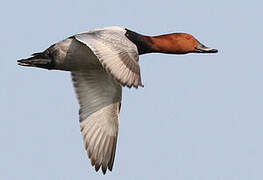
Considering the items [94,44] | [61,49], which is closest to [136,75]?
[94,44]

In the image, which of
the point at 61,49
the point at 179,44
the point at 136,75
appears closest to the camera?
the point at 136,75

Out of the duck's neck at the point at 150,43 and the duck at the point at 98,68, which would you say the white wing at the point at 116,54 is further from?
the duck's neck at the point at 150,43

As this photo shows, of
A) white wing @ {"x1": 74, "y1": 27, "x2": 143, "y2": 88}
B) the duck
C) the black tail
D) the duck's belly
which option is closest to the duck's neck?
the duck

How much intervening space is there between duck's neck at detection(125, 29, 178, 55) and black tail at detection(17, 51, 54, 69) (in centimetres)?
113

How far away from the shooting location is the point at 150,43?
10945 mm

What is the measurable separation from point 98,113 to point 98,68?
2.28 ft

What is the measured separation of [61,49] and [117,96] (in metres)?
1.36

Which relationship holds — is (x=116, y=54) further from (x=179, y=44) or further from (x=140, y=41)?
(x=179, y=44)

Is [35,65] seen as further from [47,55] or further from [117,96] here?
[117,96]

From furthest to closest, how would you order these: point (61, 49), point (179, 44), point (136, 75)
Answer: point (179, 44) → point (61, 49) → point (136, 75)

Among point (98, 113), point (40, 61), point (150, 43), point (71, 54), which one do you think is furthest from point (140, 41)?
point (40, 61)

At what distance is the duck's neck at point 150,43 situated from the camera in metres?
10.8

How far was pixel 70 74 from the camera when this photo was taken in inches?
441

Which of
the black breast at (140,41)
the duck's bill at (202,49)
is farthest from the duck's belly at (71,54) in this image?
the duck's bill at (202,49)
